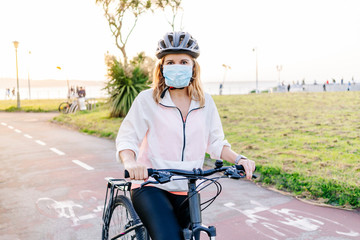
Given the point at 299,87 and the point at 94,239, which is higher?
the point at 299,87

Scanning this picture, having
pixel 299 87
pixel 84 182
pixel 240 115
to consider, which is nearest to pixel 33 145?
pixel 84 182

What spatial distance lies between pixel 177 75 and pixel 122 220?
1.22 meters

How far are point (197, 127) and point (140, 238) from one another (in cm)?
88

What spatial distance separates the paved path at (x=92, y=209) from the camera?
428cm

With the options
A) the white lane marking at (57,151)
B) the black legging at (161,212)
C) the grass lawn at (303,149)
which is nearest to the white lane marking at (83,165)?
the white lane marking at (57,151)

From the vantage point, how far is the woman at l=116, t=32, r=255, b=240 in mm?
2428

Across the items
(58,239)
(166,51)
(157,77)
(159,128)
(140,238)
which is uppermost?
(166,51)

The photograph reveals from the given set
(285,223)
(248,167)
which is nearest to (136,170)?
(248,167)

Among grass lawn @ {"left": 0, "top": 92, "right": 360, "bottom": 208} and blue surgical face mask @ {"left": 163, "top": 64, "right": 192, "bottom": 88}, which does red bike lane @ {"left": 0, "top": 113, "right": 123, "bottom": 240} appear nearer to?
blue surgical face mask @ {"left": 163, "top": 64, "right": 192, "bottom": 88}

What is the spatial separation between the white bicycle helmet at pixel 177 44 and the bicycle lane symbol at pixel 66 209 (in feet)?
9.74

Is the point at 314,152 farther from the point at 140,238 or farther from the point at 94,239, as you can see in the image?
the point at 140,238

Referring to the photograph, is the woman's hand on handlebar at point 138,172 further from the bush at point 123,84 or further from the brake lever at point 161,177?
the bush at point 123,84

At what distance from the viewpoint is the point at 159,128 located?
98.8 inches

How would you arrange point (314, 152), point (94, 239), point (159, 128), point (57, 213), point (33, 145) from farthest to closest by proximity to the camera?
point (33, 145) < point (314, 152) < point (57, 213) < point (94, 239) < point (159, 128)
